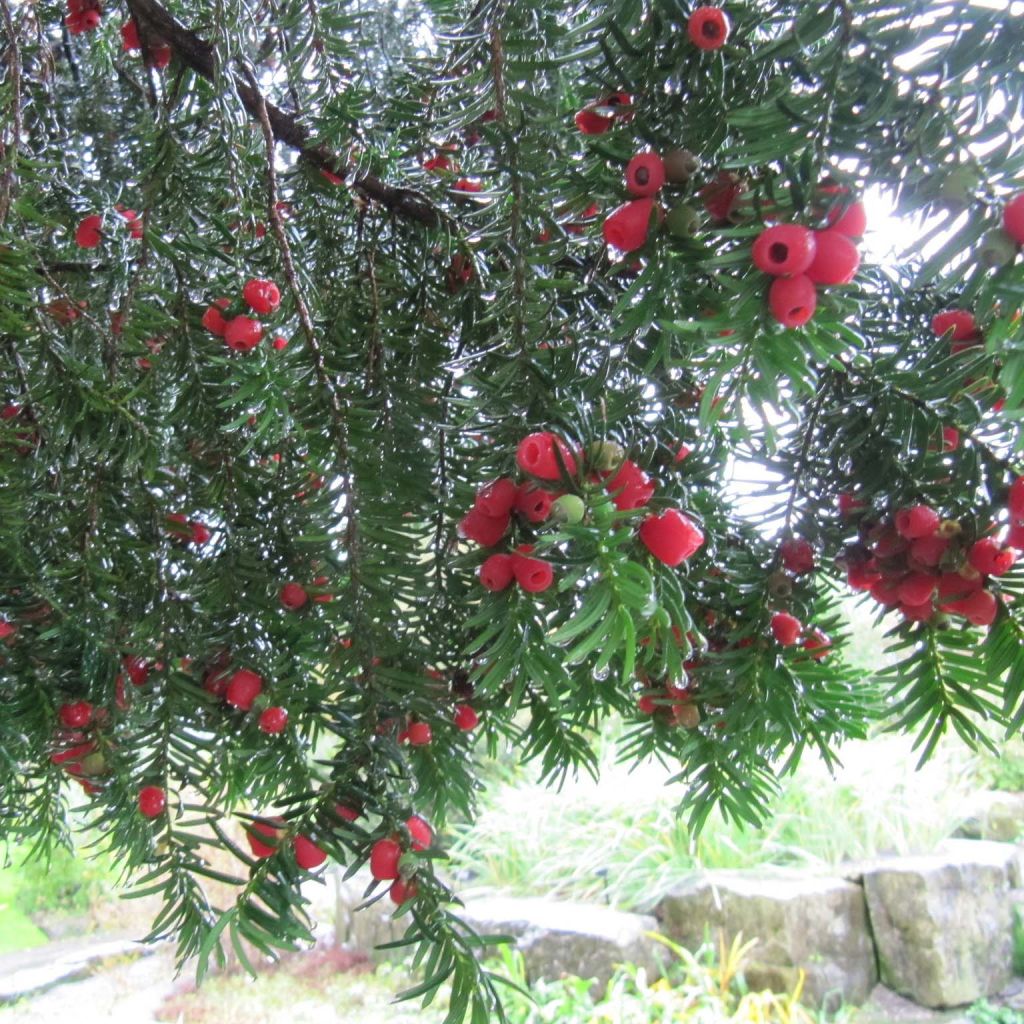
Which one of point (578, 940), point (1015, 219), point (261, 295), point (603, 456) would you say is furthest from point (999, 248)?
point (578, 940)

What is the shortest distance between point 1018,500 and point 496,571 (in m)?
0.17

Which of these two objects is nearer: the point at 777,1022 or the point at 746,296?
the point at 746,296

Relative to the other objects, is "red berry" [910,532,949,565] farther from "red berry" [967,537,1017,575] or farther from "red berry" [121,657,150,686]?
"red berry" [121,657,150,686]

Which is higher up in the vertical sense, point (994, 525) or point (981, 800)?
point (994, 525)

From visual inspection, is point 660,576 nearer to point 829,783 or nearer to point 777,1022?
point 777,1022

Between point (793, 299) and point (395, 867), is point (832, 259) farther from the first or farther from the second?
point (395, 867)

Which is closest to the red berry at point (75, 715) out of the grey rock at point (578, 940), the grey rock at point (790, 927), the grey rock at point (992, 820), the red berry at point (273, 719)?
the red berry at point (273, 719)

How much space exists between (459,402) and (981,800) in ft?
10.5

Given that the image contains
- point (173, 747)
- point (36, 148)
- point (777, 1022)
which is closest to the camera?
point (173, 747)

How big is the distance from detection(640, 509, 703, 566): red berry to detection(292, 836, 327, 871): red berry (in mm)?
179

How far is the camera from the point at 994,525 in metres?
0.31

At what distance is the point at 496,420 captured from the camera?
1.02ft

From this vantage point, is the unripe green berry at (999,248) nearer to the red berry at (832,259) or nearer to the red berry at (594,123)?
the red berry at (832,259)

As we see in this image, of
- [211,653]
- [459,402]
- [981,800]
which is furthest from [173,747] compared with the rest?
[981,800]
